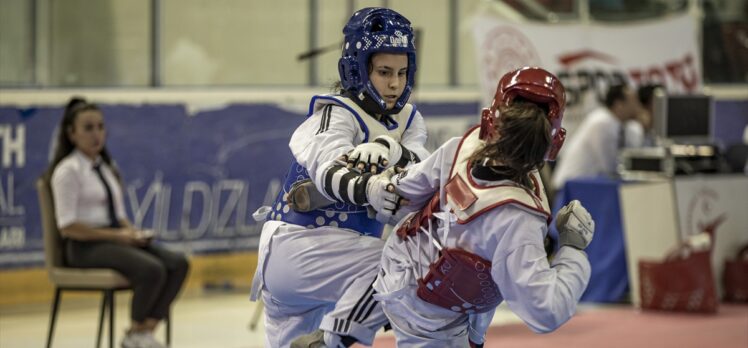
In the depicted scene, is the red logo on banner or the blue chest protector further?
the red logo on banner

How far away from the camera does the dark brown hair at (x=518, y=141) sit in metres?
3.21

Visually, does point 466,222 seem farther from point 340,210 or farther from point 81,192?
point 81,192

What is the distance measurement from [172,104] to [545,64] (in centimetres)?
320

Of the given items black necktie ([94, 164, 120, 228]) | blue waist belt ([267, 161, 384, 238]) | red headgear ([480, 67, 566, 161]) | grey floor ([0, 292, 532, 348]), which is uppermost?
red headgear ([480, 67, 566, 161])

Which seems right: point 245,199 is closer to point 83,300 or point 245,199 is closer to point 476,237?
→ point 83,300

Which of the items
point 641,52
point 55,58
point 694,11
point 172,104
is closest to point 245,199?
point 172,104

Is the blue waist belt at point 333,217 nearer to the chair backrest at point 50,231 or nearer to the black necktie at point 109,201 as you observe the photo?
the chair backrest at point 50,231

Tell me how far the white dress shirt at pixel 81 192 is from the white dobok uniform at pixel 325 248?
2825mm

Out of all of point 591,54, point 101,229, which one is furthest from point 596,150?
point 101,229

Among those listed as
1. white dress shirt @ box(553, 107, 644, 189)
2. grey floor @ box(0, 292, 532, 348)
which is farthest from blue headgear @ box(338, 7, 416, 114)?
white dress shirt @ box(553, 107, 644, 189)

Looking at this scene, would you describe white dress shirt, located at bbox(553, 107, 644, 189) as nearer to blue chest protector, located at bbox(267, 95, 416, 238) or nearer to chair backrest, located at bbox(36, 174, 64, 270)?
chair backrest, located at bbox(36, 174, 64, 270)

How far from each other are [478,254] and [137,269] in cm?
350

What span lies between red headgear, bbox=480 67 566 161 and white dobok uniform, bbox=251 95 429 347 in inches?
20.0

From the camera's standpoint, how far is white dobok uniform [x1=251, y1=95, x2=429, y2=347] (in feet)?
12.0
